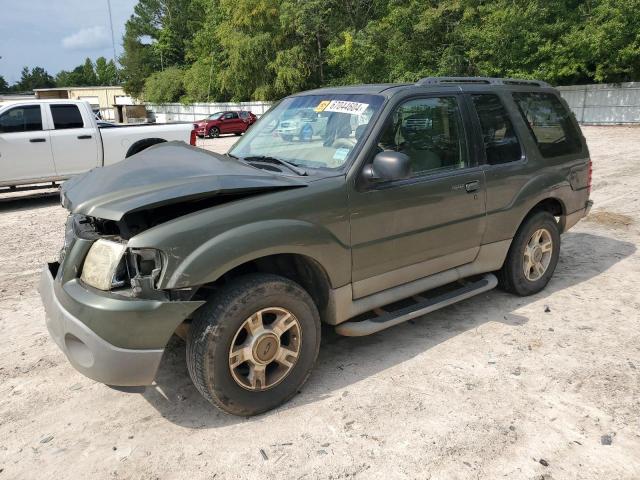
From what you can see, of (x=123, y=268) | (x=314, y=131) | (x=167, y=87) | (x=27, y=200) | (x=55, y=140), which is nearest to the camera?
(x=123, y=268)

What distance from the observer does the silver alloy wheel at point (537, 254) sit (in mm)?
4695

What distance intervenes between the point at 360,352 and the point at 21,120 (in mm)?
8532

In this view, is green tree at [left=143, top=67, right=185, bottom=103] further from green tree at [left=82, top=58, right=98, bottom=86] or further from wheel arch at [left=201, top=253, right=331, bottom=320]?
green tree at [left=82, top=58, right=98, bottom=86]

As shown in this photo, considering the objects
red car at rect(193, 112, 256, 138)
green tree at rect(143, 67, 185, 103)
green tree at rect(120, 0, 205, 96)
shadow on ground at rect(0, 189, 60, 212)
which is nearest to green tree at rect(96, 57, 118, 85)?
green tree at rect(120, 0, 205, 96)

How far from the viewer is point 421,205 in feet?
12.0

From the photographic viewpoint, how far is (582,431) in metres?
2.89

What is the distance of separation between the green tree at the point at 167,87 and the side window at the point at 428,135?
56.9m

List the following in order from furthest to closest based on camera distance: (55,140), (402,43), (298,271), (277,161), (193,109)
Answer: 1. (193,109)
2. (402,43)
3. (55,140)
4. (277,161)
5. (298,271)

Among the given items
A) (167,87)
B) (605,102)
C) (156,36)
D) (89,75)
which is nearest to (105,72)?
(89,75)

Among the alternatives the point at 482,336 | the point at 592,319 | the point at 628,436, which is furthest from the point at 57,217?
the point at 628,436

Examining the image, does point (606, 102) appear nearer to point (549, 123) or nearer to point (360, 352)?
point (549, 123)

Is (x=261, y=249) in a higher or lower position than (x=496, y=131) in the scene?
lower

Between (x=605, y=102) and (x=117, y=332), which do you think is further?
(x=605, y=102)

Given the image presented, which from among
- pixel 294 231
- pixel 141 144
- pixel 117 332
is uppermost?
pixel 141 144
